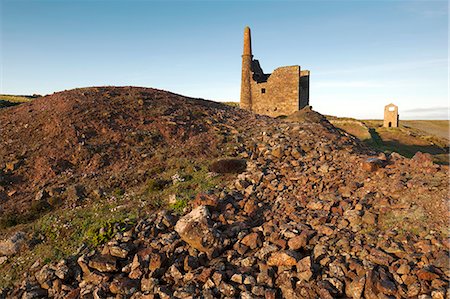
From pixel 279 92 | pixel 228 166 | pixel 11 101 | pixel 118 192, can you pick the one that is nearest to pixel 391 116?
pixel 279 92

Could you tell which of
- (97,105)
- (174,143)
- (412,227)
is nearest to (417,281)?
(412,227)

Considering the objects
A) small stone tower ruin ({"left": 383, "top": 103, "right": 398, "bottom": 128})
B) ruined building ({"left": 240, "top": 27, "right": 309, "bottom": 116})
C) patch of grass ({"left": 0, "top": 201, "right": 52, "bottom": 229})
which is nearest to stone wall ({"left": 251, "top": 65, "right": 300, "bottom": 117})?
ruined building ({"left": 240, "top": 27, "right": 309, "bottom": 116})

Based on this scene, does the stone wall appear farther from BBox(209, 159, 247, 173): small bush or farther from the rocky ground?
the rocky ground

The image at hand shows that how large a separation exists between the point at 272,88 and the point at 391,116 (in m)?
32.0

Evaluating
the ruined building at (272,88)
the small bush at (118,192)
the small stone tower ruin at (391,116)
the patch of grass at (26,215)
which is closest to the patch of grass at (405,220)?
the small bush at (118,192)

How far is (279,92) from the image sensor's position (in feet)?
163

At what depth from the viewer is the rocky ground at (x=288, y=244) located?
8.21 metres

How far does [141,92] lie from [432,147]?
47680 mm

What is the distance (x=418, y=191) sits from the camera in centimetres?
1099

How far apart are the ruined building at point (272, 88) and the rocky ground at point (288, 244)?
3544 centimetres

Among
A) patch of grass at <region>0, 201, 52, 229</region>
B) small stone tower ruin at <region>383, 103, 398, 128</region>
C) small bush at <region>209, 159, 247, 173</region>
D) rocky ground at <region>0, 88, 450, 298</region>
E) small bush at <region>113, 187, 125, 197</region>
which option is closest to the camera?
rocky ground at <region>0, 88, 450, 298</region>

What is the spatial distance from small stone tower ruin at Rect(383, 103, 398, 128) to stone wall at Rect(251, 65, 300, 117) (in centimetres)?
2849

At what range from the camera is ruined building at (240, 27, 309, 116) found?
4838cm

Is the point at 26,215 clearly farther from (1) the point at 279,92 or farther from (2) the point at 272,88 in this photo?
(2) the point at 272,88
